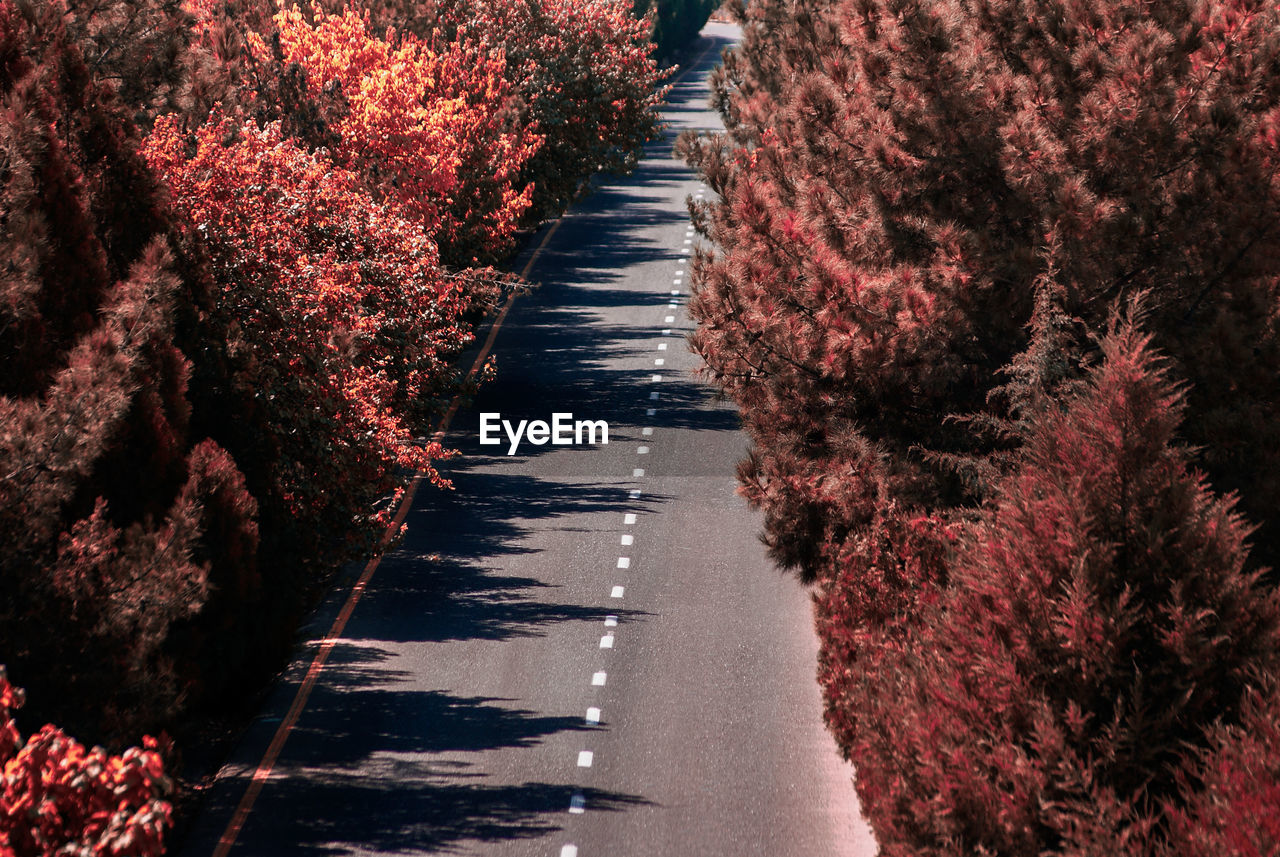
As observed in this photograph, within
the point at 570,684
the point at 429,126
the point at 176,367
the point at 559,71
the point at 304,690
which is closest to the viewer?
the point at 176,367

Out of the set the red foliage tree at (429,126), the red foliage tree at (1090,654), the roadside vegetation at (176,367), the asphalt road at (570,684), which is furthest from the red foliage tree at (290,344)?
the red foliage tree at (1090,654)

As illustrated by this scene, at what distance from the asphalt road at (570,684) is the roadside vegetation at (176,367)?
1.63 meters

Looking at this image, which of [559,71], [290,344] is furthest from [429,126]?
[290,344]

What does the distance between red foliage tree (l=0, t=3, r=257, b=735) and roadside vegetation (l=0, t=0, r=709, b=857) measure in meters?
0.02

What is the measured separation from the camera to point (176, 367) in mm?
15102

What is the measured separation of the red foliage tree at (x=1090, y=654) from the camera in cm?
1043

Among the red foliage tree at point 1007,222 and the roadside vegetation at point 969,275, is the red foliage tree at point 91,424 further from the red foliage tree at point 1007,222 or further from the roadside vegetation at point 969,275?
the red foliage tree at point 1007,222

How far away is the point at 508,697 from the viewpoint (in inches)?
747

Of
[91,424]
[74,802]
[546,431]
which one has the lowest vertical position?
[546,431]

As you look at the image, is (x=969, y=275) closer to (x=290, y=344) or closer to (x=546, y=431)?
(x=290, y=344)

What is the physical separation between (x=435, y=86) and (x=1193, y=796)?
96.5 ft

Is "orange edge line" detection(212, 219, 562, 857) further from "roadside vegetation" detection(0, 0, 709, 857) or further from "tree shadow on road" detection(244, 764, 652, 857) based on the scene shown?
"roadside vegetation" detection(0, 0, 709, 857)

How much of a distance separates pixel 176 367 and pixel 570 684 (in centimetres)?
719

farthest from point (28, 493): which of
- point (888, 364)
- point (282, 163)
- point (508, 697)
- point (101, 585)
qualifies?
point (282, 163)
